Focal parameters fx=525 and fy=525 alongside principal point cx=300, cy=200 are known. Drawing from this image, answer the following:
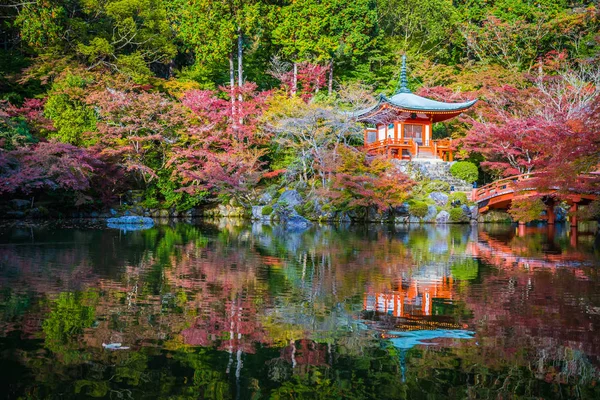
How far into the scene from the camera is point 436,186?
2475 cm

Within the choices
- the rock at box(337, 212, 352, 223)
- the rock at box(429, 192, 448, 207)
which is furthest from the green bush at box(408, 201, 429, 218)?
the rock at box(337, 212, 352, 223)

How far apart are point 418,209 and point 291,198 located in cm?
570

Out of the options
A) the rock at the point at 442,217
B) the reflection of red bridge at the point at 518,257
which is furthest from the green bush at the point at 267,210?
the reflection of red bridge at the point at 518,257

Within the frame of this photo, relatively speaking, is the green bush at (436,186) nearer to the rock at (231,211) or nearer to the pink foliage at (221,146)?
the pink foliage at (221,146)

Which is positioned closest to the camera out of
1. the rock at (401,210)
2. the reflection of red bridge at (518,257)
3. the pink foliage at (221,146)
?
the reflection of red bridge at (518,257)

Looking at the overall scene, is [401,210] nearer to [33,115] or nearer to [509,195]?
[509,195]

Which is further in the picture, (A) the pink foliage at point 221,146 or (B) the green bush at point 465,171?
(B) the green bush at point 465,171

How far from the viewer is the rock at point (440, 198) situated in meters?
23.9

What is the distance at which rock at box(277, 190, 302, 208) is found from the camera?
78.0 feet

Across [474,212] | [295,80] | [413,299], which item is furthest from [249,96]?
[413,299]

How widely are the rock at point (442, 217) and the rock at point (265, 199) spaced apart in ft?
25.6

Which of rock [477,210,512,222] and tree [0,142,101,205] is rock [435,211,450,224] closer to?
rock [477,210,512,222]

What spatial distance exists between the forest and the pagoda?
1.21 m

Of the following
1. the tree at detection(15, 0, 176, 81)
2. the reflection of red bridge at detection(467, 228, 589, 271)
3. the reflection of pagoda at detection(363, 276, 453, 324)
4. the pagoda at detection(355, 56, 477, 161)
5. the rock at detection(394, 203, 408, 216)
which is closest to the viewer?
the reflection of pagoda at detection(363, 276, 453, 324)
